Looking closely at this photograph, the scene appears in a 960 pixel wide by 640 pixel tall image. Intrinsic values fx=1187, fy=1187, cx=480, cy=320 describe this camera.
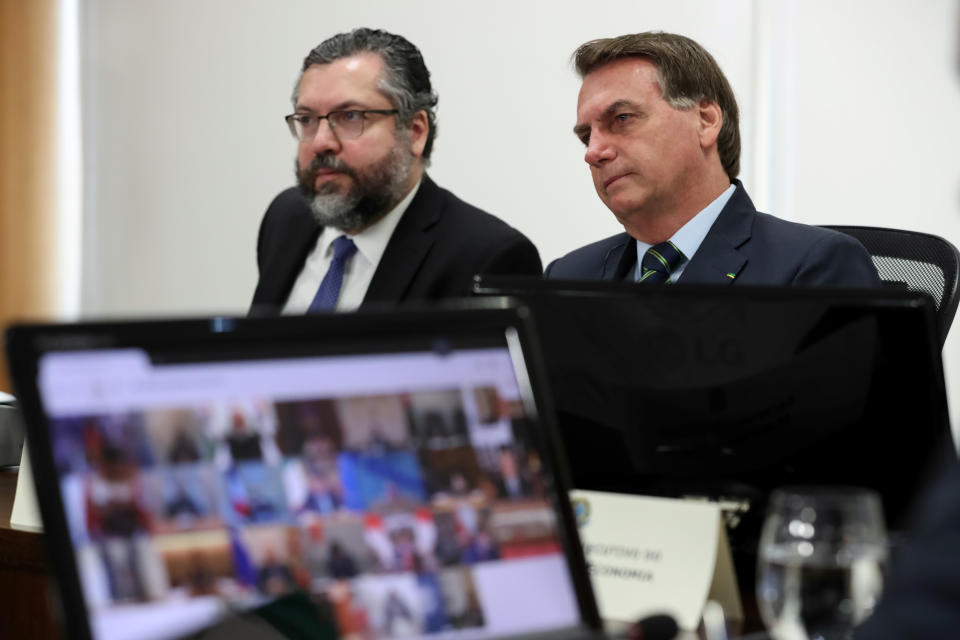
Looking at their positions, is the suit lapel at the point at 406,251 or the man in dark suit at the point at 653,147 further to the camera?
the suit lapel at the point at 406,251

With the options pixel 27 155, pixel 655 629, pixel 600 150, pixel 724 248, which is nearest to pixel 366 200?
pixel 600 150

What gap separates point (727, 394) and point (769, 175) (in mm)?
2132

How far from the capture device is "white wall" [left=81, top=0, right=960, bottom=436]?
2.97 m

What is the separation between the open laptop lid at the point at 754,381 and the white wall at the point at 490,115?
0.98 meters

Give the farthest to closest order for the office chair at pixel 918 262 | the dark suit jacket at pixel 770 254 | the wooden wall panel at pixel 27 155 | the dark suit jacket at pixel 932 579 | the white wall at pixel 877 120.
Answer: the wooden wall panel at pixel 27 155
the white wall at pixel 877 120
the office chair at pixel 918 262
the dark suit jacket at pixel 770 254
the dark suit jacket at pixel 932 579

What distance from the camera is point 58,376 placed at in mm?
703

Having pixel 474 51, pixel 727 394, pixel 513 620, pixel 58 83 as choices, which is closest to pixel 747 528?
pixel 727 394

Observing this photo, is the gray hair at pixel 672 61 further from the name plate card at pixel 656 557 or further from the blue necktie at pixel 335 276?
the name plate card at pixel 656 557

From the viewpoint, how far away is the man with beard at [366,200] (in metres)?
2.30

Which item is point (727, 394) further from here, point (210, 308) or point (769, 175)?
point (210, 308)

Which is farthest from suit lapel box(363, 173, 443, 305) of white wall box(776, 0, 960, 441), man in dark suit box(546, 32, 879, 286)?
white wall box(776, 0, 960, 441)

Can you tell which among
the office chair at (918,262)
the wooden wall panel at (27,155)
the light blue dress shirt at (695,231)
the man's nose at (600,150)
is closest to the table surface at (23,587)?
the light blue dress shirt at (695,231)

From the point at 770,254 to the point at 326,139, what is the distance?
1038 mm

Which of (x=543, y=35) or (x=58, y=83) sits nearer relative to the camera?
(x=543, y=35)
